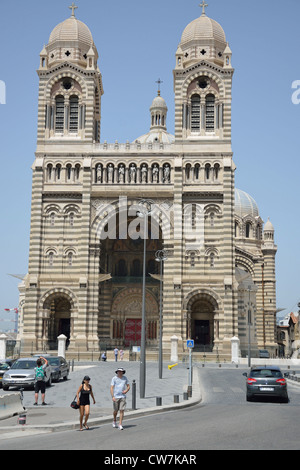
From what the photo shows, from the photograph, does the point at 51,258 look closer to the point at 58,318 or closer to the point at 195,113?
the point at 58,318

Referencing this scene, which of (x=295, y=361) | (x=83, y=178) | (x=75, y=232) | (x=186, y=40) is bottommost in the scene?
(x=295, y=361)

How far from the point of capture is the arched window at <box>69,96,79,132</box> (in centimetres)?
5991

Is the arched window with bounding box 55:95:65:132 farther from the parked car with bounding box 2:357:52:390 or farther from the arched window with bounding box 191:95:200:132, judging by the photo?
the parked car with bounding box 2:357:52:390

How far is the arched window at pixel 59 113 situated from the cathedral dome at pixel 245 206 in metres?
33.9

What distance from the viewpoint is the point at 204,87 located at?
60281 mm

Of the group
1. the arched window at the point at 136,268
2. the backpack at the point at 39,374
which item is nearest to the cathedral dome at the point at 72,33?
the arched window at the point at 136,268

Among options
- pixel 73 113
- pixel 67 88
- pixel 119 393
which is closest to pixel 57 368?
pixel 119 393

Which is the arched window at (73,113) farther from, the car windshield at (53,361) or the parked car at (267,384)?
the parked car at (267,384)

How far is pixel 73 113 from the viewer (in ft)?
198

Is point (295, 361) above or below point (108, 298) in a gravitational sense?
below

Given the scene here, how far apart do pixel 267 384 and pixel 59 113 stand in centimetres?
4284

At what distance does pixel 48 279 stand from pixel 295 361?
24464 millimetres
